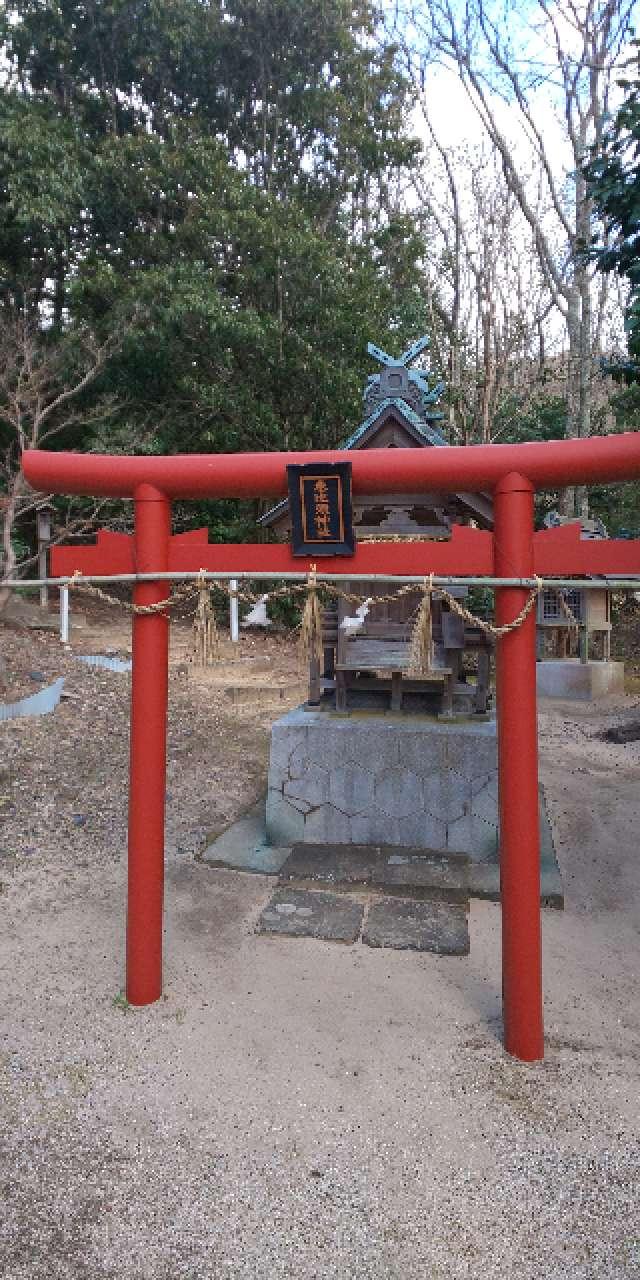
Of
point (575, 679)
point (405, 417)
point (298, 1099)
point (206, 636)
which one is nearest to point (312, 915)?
point (298, 1099)

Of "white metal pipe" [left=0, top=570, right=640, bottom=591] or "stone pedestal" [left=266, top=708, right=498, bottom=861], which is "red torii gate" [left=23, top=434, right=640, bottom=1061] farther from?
"stone pedestal" [left=266, top=708, right=498, bottom=861]

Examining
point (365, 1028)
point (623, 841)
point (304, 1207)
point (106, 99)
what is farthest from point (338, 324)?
point (304, 1207)

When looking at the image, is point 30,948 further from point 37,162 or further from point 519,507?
point 37,162

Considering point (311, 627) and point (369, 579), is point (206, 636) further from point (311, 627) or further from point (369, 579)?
point (369, 579)

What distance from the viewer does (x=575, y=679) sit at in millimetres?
12820

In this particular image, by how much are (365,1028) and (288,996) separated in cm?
49

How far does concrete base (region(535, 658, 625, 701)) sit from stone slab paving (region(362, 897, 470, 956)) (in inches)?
340

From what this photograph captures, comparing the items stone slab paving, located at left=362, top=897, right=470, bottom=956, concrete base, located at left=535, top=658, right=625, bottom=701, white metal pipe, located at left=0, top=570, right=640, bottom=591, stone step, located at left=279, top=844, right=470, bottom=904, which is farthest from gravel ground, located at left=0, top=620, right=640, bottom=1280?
concrete base, located at left=535, top=658, right=625, bottom=701

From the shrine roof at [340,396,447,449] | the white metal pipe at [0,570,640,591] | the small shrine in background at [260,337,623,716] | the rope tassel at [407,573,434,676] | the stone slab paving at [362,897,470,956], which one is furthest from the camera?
the small shrine in background at [260,337,623,716]

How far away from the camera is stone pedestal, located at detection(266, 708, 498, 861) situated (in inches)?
231

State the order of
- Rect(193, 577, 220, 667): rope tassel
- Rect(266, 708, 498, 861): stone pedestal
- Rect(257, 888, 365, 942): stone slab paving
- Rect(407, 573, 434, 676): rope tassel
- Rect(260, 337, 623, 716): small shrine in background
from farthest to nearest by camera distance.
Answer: Rect(260, 337, 623, 716): small shrine in background → Rect(266, 708, 498, 861): stone pedestal → Rect(257, 888, 365, 942): stone slab paving → Rect(193, 577, 220, 667): rope tassel → Rect(407, 573, 434, 676): rope tassel

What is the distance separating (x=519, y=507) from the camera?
3457 millimetres

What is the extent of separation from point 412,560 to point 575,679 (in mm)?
10133

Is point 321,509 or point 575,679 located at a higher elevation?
point 321,509
